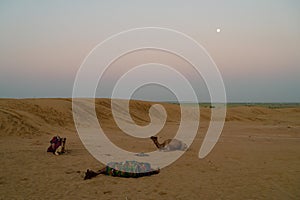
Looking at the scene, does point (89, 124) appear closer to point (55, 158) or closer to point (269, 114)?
point (55, 158)

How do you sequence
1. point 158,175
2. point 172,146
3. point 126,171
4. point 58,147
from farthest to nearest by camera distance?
point 172,146 < point 58,147 < point 158,175 < point 126,171

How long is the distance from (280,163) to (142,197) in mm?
6130

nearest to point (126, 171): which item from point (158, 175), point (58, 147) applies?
point (158, 175)

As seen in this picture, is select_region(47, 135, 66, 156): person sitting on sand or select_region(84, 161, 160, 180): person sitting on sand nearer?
select_region(84, 161, 160, 180): person sitting on sand

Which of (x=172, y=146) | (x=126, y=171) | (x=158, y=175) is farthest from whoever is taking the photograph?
(x=172, y=146)

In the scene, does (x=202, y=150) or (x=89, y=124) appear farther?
(x=89, y=124)

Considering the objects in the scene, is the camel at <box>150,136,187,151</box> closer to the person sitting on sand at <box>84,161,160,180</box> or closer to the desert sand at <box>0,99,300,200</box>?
the desert sand at <box>0,99,300,200</box>

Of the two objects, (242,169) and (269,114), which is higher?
(269,114)

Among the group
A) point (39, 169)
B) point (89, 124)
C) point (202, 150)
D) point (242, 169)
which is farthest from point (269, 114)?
point (39, 169)

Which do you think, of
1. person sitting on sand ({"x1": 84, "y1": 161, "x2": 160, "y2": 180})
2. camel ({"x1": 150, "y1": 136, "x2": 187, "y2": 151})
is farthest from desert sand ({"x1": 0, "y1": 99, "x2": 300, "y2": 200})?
camel ({"x1": 150, "y1": 136, "x2": 187, "y2": 151})

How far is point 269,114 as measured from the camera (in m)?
44.6

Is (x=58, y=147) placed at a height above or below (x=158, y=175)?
above

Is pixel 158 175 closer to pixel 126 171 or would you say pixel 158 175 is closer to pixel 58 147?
pixel 126 171

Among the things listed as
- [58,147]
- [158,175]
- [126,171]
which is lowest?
[158,175]
